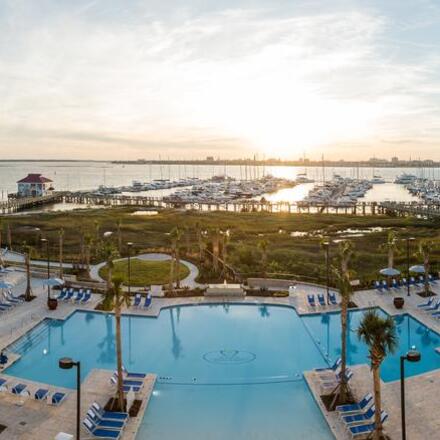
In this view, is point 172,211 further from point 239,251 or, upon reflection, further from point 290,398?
point 290,398

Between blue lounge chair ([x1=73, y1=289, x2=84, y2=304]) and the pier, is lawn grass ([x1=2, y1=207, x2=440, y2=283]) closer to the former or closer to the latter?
blue lounge chair ([x1=73, y1=289, x2=84, y2=304])

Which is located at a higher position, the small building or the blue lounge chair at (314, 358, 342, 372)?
the small building

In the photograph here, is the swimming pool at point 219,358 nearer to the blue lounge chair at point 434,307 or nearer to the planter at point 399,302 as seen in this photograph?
the planter at point 399,302

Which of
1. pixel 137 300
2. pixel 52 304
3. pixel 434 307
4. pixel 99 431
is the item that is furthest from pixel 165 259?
pixel 99 431

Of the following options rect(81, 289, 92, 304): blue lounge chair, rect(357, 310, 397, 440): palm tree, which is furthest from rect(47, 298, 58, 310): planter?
rect(357, 310, 397, 440): palm tree

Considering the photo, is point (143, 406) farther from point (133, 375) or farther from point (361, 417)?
point (361, 417)
